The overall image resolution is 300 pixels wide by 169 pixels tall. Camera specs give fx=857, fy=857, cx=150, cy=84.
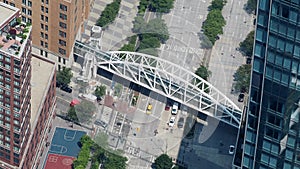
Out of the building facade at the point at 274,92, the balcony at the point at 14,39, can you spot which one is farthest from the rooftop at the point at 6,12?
the building facade at the point at 274,92

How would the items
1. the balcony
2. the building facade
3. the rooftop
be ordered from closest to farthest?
the building facade
the balcony
the rooftop

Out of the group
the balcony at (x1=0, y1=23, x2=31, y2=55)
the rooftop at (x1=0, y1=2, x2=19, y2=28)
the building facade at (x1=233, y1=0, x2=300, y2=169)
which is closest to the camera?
the building facade at (x1=233, y1=0, x2=300, y2=169)

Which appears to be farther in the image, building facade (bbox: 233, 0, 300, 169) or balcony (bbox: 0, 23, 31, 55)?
balcony (bbox: 0, 23, 31, 55)

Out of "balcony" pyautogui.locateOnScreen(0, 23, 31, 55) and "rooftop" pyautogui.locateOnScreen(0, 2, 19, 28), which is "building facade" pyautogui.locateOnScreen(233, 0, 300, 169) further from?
"rooftop" pyautogui.locateOnScreen(0, 2, 19, 28)

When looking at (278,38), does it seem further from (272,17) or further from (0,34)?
(0,34)

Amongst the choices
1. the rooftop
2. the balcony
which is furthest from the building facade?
the rooftop

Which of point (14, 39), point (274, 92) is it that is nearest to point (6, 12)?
point (14, 39)

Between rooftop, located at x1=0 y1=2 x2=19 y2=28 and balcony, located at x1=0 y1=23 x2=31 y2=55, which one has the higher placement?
rooftop, located at x1=0 y1=2 x2=19 y2=28
